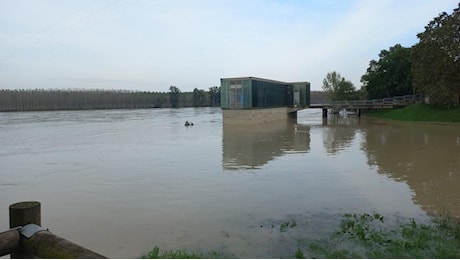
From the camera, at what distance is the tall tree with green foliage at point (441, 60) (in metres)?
36.9

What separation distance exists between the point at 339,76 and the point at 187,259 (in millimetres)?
84566

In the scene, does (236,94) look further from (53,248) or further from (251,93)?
(53,248)

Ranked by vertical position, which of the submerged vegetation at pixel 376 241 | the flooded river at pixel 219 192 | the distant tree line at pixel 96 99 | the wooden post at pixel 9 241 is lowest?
the flooded river at pixel 219 192

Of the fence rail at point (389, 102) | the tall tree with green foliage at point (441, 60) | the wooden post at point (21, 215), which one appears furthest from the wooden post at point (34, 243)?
the fence rail at point (389, 102)

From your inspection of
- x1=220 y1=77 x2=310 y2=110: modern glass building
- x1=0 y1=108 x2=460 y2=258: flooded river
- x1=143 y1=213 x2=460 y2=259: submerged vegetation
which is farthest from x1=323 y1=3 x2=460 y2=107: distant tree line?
x1=143 y1=213 x2=460 y2=259: submerged vegetation

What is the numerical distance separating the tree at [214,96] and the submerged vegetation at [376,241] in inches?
5575

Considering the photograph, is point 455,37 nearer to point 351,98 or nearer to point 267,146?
point 267,146

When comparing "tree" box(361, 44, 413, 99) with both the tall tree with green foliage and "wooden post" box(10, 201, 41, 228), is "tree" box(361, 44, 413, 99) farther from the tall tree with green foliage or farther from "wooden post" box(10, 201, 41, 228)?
"wooden post" box(10, 201, 41, 228)

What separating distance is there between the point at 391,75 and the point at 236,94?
90.6 feet

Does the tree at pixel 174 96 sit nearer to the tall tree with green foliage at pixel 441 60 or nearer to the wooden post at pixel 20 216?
the tall tree with green foliage at pixel 441 60

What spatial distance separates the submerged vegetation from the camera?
594 cm

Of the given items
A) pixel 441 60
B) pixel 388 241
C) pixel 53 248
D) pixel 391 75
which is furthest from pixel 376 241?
pixel 391 75

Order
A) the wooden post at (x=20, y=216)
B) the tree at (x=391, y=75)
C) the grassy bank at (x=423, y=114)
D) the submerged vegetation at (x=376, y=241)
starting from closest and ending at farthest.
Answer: the wooden post at (x=20, y=216), the submerged vegetation at (x=376, y=241), the grassy bank at (x=423, y=114), the tree at (x=391, y=75)

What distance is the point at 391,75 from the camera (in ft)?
187
